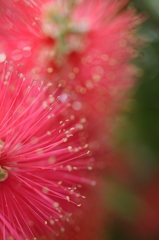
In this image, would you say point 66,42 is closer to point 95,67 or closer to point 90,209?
point 95,67

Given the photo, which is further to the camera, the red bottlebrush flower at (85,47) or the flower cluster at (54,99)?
the red bottlebrush flower at (85,47)

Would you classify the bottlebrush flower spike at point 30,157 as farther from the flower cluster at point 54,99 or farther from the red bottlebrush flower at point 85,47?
the red bottlebrush flower at point 85,47

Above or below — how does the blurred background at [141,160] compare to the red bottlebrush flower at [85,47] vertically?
below

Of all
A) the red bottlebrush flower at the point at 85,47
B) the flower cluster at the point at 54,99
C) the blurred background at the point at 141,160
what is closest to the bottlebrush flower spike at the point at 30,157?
the flower cluster at the point at 54,99

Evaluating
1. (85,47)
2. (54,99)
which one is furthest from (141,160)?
(54,99)

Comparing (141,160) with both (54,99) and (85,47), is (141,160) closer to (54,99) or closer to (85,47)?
(85,47)

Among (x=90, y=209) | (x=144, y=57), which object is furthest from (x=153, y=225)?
(x=144, y=57)
